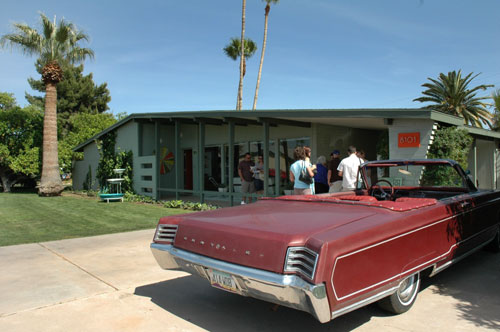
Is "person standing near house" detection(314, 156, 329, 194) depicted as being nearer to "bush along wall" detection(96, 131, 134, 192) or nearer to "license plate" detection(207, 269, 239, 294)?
"license plate" detection(207, 269, 239, 294)

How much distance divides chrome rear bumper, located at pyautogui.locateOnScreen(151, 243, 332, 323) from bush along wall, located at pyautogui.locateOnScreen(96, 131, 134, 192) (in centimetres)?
1334

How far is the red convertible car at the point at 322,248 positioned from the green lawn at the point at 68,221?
197 inches

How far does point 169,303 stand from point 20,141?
20600mm

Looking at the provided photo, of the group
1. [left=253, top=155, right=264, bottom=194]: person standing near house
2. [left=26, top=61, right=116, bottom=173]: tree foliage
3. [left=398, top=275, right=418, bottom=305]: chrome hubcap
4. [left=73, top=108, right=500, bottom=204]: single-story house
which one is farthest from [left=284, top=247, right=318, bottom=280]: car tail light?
[left=26, top=61, right=116, bottom=173]: tree foliage

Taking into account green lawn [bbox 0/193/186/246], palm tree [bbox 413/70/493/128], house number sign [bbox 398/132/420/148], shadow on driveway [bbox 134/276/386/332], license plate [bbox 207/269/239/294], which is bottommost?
shadow on driveway [bbox 134/276/386/332]

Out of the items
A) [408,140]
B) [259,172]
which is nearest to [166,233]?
[408,140]

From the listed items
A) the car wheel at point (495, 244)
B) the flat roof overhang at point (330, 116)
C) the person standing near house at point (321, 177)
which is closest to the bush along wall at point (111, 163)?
the flat roof overhang at point (330, 116)

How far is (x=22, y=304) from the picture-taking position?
3947 millimetres

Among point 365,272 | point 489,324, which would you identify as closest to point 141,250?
point 365,272

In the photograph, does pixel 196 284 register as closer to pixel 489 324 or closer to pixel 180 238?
pixel 180 238

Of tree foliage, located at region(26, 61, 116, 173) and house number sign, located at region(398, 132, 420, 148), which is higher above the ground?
tree foliage, located at region(26, 61, 116, 173)

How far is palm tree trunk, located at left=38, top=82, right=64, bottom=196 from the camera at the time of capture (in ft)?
57.8

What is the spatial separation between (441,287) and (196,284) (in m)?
2.76

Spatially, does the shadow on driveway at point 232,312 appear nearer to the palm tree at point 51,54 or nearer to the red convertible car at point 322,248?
the red convertible car at point 322,248
